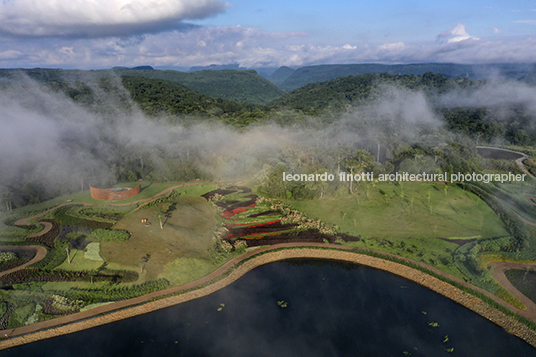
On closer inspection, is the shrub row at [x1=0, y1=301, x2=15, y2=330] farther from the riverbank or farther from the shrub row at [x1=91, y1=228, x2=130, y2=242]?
the shrub row at [x1=91, y1=228, x2=130, y2=242]

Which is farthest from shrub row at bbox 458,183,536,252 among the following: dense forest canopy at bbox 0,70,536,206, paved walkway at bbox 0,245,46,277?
paved walkway at bbox 0,245,46,277

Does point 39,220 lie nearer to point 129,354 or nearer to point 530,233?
point 129,354

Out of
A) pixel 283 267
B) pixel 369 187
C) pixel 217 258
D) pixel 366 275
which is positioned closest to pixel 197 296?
pixel 217 258

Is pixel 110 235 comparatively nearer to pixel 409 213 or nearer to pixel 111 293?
pixel 111 293

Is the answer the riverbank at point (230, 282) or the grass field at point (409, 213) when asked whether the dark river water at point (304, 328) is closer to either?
the riverbank at point (230, 282)

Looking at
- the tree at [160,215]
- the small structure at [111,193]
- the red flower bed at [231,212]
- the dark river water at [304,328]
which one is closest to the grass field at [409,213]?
the red flower bed at [231,212]
